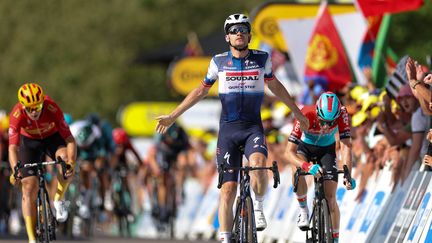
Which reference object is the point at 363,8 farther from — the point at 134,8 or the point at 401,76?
the point at 134,8

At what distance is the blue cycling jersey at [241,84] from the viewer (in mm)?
15461

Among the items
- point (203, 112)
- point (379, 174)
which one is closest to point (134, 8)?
point (203, 112)

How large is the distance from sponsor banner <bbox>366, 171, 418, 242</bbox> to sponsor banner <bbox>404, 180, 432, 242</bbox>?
995mm

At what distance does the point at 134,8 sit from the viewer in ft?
231

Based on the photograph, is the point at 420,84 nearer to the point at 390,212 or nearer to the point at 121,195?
the point at 390,212

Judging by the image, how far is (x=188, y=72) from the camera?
132 feet

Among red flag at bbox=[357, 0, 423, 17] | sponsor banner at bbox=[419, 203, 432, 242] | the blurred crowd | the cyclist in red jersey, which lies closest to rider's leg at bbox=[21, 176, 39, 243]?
the cyclist in red jersey

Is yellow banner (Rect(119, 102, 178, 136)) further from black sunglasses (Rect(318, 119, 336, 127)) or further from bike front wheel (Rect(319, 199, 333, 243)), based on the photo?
bike front wheel (Rect(319, 199, 333, 243))

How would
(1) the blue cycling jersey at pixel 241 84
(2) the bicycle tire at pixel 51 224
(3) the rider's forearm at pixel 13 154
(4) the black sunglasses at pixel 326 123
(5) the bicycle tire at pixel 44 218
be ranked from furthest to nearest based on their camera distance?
(2) the bicycle tire at pixel 51 224, (5) the bicycle tire at pixel 44 218, (3) the rider's forearm at pixel 13 154, (4) the black sunglasses at pixel 326 123, (1) the blue cycling jersey at pixel 241 84

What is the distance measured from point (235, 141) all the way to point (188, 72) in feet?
81.3

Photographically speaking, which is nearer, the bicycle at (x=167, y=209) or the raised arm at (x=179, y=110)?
the raised arm at (x=179, y=110)

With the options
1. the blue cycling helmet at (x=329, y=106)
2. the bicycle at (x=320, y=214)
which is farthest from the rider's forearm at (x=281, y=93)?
the bicycle at (x=320, y=214)

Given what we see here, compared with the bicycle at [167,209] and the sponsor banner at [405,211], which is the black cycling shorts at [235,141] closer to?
the sponsor banner at [405,211]

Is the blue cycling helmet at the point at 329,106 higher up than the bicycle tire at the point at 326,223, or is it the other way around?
the blue cycling helmet at the point at 329,106
